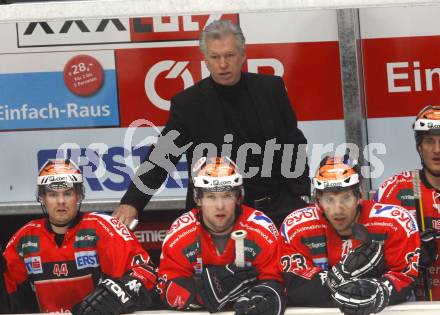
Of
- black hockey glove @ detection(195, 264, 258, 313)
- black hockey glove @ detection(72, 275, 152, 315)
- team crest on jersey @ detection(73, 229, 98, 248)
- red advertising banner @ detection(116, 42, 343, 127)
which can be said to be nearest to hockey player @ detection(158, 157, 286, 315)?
black hockey glove @ detection(195, 264, 258, 313)

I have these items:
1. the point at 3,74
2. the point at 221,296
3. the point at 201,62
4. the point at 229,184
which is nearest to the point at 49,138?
the point at 3,74

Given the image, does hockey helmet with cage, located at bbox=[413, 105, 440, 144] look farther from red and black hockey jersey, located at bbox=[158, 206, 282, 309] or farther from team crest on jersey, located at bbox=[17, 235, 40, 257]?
team crest on jersey, located at bbox=[17, 235, 40, 257]

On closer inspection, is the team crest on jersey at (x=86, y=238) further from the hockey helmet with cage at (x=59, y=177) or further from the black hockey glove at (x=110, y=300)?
the black hockey glove at (x=110, y=300)

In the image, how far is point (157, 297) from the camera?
516 centimetres

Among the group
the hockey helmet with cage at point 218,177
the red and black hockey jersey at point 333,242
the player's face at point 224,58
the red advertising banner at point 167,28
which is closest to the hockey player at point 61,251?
the hockey helmet with cage at point 218,177

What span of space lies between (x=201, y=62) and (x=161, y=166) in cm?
116

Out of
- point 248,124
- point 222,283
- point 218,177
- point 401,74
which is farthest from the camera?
point 401,74

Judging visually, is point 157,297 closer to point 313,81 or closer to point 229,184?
point 229,184

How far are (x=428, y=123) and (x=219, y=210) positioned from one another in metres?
1.05

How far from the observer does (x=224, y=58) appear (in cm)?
527

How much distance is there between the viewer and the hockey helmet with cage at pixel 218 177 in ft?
16.5

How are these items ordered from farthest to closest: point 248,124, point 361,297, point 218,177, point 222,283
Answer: point 248,124, point 218,177, point 222,283, point 361,297

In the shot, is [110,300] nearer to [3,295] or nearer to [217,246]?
[217,246]

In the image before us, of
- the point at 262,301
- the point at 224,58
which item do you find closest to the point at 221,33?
the point at 224,58
